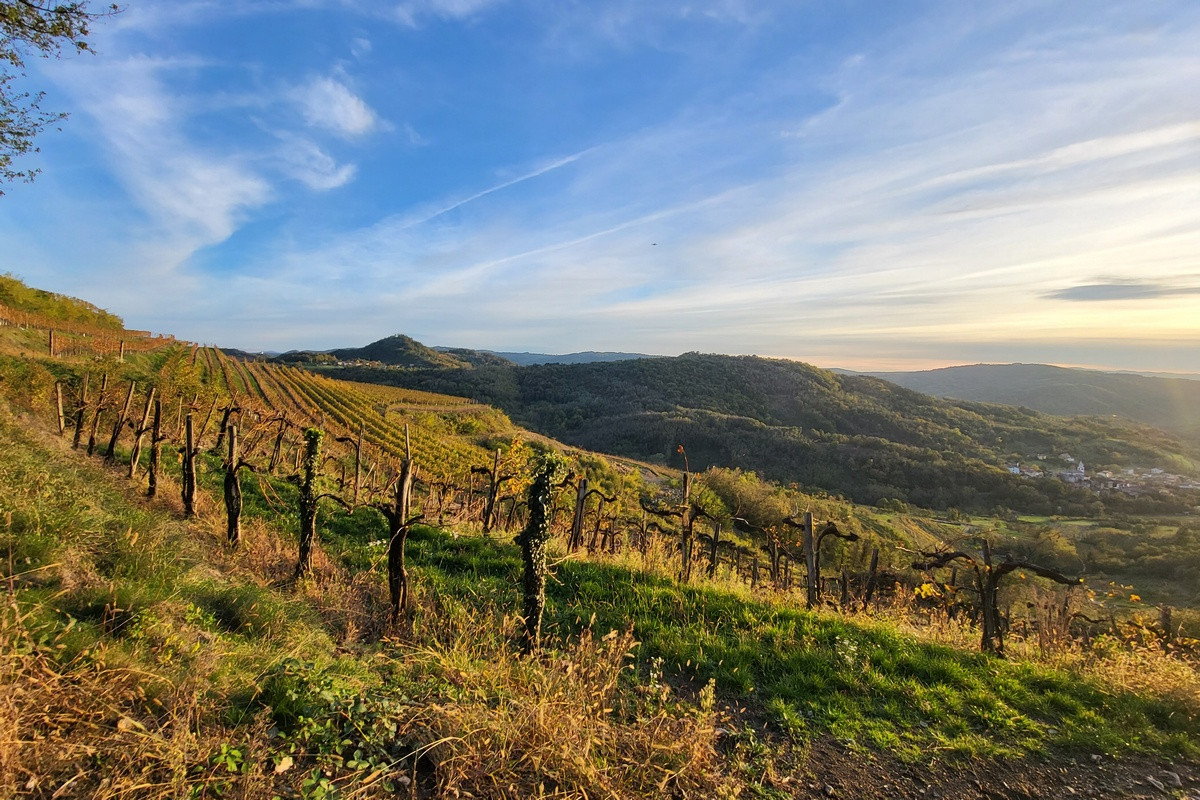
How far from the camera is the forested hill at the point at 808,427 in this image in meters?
63.0

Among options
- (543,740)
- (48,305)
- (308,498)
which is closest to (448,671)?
(543,740)

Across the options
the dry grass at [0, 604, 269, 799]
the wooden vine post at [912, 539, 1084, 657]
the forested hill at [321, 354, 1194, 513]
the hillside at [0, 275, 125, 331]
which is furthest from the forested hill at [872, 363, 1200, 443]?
the hillside at [0, 275, 125, 331]

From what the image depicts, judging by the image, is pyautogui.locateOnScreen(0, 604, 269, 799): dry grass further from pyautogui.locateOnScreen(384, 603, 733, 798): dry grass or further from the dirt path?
the dirt path

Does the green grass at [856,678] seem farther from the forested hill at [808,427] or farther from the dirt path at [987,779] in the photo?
the forested hill at [808,427]

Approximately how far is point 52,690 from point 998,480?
256ft

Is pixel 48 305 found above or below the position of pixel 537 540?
above

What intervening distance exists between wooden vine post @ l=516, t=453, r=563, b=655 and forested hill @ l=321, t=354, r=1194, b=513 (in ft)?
218

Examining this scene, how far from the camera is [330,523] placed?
31.9 feet

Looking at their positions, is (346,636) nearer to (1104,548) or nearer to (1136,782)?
(1136,782)

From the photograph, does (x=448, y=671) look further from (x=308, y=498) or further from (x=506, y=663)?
(x=308, y=498)

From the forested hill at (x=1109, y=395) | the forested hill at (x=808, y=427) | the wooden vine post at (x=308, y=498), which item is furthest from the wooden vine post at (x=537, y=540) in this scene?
the forested hill at (x=1109, y=395)

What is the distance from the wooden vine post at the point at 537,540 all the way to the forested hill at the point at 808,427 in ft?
218

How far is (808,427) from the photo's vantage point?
92.4 meters

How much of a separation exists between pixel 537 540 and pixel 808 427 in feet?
317
